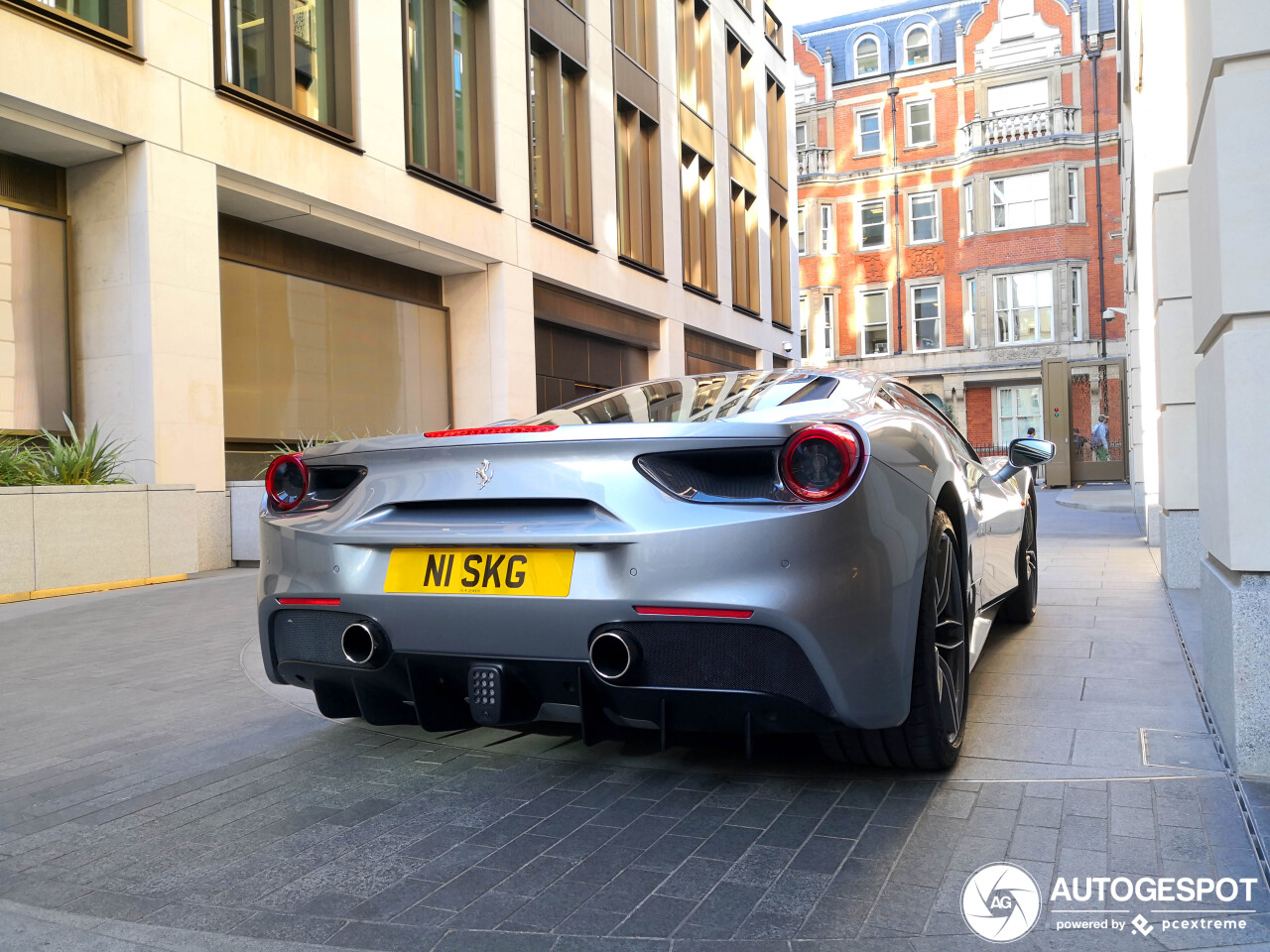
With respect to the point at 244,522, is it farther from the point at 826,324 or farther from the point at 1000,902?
the point at 826,324

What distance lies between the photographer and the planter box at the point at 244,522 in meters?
10.3

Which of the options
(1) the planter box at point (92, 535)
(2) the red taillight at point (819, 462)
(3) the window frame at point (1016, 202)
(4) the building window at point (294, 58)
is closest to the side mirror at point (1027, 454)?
(2) the red taillight at point (819, 462)

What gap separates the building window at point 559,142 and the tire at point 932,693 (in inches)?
560

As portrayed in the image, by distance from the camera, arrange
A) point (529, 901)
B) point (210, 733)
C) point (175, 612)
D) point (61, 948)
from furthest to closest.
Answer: point (175, 612) < point (210, 733) < point (529, 901) < point (61, 948)

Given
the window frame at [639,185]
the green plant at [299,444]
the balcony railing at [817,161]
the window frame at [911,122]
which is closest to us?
the green plant at [299,444]

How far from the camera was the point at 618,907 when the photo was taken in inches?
88.9

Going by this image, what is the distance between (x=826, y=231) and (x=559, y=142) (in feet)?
85.9

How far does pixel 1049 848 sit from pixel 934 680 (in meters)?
0.53

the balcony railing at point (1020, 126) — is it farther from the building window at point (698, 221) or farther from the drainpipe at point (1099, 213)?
the building window at point (698, 221)

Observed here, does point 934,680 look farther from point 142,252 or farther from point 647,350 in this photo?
point 647,350

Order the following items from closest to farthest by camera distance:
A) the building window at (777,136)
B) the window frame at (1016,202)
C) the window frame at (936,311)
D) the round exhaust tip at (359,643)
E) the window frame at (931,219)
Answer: the round exhaust tip at (359,643), the building window at (777,136), the window frame at (1016,202), the window frame at (936,311), the window frame at (931,219)

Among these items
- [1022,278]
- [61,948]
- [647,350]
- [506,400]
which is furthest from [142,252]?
[1022,278]

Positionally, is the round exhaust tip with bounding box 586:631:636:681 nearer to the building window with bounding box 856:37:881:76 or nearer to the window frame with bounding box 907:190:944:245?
the window frame with bounding box 907:190:944:245
